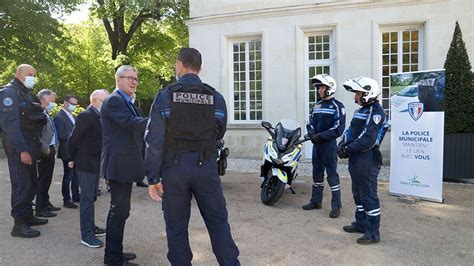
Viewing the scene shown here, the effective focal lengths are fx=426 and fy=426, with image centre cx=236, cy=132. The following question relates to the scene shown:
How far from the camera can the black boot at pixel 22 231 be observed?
514cm

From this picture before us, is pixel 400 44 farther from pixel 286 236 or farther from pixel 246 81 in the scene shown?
pixel 286 236

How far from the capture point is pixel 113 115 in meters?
4.07

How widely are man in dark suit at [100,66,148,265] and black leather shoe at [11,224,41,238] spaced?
152 cm

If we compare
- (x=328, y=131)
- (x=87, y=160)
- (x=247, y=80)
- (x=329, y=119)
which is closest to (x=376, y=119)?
(x=328, y=131)

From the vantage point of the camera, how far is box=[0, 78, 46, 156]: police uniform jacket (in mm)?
5055

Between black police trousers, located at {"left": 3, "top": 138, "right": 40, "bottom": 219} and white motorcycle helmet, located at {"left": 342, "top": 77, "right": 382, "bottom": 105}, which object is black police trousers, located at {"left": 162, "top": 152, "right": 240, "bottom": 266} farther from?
black police trousers, located at {"left": 3, "top": 138, "right": 40, "bottom": 219}

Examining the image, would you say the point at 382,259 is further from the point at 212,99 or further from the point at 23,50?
the point at 23,50

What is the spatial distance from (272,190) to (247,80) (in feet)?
23.3

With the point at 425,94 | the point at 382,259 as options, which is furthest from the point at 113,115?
the point at 425,94

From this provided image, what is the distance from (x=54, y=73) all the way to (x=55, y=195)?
10.8 meters

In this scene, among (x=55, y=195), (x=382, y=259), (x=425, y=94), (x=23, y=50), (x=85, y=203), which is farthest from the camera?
(x=23, y=50)

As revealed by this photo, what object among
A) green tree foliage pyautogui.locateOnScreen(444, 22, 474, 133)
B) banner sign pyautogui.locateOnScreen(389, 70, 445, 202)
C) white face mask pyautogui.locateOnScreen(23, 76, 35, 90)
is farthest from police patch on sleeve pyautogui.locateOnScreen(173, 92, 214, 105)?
green tree foliage pyautogui.locateOnScreen(444, 22, 474, 133)

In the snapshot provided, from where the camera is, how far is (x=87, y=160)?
4.96 metres

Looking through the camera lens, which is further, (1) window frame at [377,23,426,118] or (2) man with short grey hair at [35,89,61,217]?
(1) window frame at [377,23,426,118]
